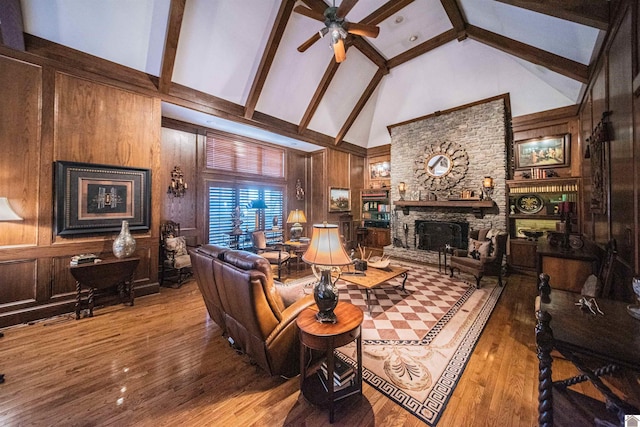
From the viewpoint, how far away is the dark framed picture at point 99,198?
10.5ft

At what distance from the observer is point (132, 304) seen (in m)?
3.45

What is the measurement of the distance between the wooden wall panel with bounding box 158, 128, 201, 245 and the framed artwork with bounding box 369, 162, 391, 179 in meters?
5.60

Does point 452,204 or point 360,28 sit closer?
point 360,28

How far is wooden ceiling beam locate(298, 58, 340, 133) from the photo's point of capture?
532 centimetres

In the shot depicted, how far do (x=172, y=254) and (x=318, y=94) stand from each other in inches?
186

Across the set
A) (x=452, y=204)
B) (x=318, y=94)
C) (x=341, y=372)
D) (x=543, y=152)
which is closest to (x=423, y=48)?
(x=318, y=94)

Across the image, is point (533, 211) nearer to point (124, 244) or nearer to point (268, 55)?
point (268, 55)

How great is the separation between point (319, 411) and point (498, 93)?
6991 millimetres

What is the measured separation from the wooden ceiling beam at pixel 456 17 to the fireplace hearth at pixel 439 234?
4120 mm

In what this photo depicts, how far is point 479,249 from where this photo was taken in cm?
455

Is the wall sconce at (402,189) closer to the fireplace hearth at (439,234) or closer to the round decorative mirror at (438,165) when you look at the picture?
the round decorative mirror at (438,165)

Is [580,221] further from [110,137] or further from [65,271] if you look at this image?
[65,271]

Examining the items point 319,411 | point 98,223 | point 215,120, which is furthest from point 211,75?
point 319,411

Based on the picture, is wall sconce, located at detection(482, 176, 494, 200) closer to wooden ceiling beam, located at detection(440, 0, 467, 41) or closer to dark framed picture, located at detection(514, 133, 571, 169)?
dark framed picture, located at detection(514, 133, 571, 169)
